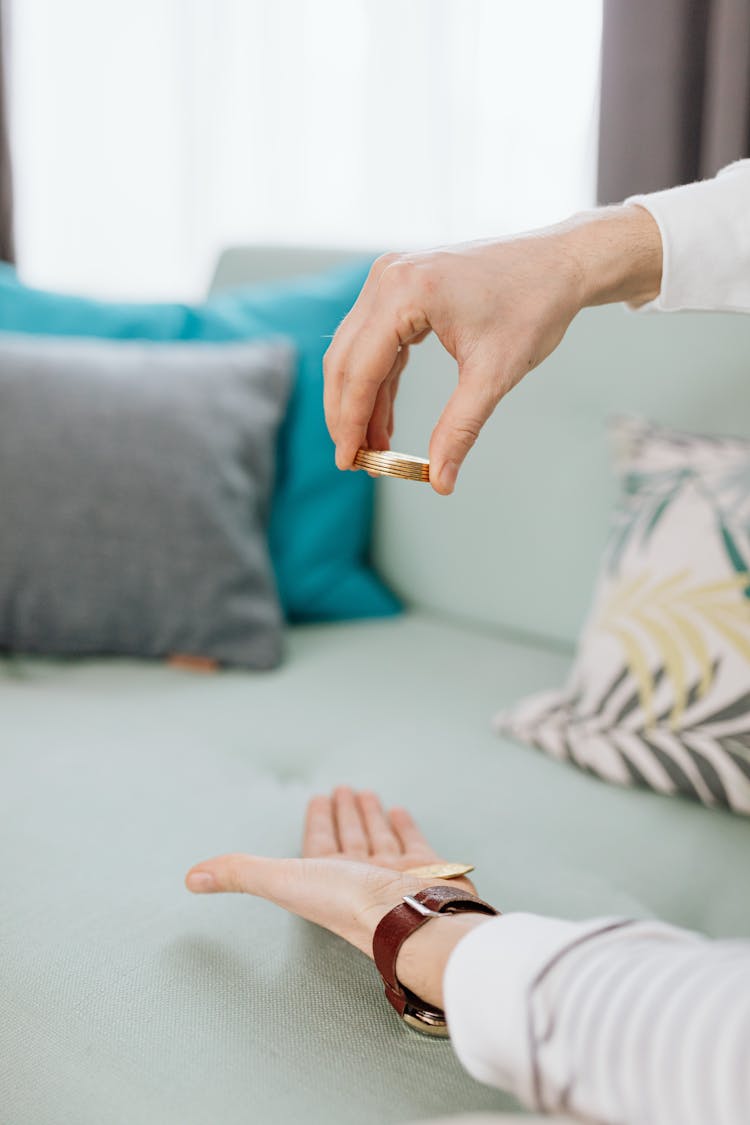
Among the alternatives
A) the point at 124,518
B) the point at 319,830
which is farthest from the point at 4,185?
the point at 319,830

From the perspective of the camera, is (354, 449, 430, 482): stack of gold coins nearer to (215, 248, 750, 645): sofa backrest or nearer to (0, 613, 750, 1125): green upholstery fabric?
(0, 613, 750, 1125): green upholstery fabric

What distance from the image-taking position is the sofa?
619 millimetres

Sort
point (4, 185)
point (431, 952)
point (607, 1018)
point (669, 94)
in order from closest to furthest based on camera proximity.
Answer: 1. point (607, 1018)
2. point (431, 952)
3. point (669, 94)
4. point (4, 185)

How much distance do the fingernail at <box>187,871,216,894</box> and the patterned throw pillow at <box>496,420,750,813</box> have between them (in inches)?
17.3

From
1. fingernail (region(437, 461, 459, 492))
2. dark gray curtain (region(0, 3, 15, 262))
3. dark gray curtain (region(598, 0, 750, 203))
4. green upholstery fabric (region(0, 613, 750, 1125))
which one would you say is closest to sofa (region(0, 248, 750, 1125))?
green upholstery fabric (region(0, 613, 750, 1125))

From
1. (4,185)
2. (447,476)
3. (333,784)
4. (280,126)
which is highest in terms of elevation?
(280,126)

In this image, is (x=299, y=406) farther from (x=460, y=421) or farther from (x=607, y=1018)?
(x=607, y=1018)

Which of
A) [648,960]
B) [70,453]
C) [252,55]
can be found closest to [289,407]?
[70,453]

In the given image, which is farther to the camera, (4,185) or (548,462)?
(4,185)

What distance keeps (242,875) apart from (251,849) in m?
0.11

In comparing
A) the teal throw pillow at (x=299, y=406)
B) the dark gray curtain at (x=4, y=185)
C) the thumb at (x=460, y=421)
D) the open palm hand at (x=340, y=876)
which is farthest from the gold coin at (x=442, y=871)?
the dark gray curtain at (x=4, y=185)

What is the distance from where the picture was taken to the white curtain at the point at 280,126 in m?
1.85

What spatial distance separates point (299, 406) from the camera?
143 centimetres

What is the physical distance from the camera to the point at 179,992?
0.67 metres
